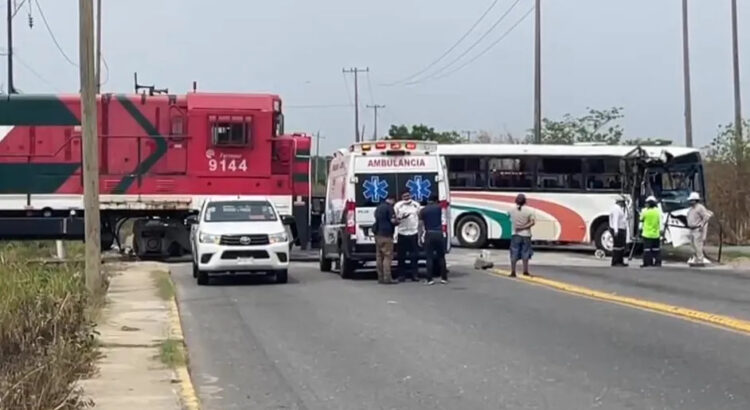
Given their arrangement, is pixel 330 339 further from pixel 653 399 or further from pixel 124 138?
pixel 124 138

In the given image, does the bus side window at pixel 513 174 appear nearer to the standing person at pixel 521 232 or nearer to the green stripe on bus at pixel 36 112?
the standing person at pixel 521 232

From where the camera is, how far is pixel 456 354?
41.4ft

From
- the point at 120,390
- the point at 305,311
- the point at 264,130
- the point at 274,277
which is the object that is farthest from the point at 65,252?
the point at 120,390

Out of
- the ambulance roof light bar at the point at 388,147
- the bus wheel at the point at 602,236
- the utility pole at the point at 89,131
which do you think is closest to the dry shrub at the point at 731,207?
the bus wheel at the point at 602,236

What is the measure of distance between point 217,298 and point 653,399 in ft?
37.1

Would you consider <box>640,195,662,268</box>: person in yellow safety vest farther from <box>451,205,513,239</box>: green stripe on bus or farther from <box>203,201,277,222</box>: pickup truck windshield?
<box>203,201,277,222</box>: pickup truck windshield

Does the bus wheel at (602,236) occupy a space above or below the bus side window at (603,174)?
below

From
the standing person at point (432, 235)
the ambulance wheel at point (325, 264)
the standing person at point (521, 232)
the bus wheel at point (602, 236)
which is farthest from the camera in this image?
the bus wheel at point (602, 236)

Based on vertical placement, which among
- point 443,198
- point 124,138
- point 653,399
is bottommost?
point 653,399

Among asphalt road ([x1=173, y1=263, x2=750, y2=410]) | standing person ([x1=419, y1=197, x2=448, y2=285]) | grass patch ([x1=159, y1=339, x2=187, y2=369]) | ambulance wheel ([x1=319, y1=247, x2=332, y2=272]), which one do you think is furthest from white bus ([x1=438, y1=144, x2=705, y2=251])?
grass patch ([x1=159, y1=339, x2=187, y2=369])

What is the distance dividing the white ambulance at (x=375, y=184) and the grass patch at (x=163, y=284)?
3.68m

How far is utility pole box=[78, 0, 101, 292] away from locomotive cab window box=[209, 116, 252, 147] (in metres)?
11.0

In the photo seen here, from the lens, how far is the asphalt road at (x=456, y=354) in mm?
10125

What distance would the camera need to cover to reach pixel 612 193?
35469 millimetres
